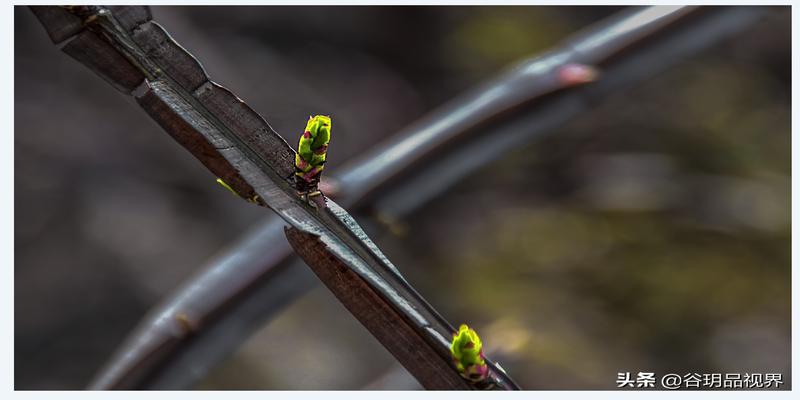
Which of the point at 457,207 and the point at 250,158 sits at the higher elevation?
the point at 457,207

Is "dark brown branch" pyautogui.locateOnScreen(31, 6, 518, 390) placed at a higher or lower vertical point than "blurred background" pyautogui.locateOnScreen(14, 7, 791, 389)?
lower

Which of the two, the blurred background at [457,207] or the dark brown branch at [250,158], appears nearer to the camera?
the dark brown branch at [250,158]

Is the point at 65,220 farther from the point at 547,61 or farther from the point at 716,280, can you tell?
the point at 716,280

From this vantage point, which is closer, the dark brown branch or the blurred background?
the dark brown branch

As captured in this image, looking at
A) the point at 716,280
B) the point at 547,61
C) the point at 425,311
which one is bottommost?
the point at 425,311

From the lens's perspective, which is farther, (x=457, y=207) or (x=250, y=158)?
(x=457, y=207)

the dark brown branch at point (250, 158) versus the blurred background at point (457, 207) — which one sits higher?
the blurred background at point (457, 207)

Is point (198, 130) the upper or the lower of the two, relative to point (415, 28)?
lower
